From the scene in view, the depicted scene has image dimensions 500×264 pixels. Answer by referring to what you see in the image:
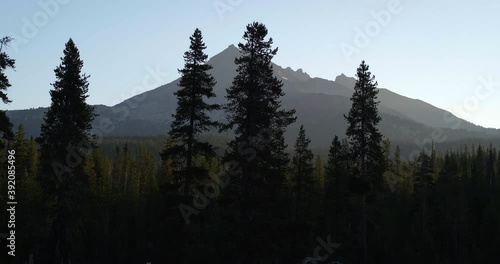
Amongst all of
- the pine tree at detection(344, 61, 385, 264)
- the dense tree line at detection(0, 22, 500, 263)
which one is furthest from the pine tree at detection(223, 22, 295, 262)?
the pine tree at detection(344, 61, 385, 264)

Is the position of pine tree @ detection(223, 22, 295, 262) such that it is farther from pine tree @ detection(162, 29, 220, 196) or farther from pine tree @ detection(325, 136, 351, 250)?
pine tree @ detection(325, 136, 351, 250)

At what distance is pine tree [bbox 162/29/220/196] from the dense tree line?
66 mm

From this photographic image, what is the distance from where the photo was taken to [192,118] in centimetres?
2544

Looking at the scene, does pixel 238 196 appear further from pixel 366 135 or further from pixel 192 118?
pixel 366 135

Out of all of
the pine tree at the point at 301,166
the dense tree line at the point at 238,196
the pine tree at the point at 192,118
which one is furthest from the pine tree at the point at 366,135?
the pine tree at the point at 192,118

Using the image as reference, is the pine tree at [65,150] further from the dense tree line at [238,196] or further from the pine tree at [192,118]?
the pine tree at [192,118]

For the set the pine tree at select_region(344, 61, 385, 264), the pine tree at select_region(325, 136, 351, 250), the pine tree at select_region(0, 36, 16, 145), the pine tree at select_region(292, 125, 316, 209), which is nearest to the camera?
the pine tree at select_region(0, 36, 16, 145)

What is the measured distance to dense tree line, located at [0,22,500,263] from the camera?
2495cm

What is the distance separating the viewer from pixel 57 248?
1011 inches

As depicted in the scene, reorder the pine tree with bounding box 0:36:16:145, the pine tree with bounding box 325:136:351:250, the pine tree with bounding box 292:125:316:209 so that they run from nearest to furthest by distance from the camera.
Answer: the pine tree with bounding box 0:36:16:145
the pine tree with bounding box 292:125:316:209
the pine tree with bounding box 325:136:351:250

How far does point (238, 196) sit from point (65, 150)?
432 inches

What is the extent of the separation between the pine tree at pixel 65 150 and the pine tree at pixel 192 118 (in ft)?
19.4

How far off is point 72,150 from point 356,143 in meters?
21.7

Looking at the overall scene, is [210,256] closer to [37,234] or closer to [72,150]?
[37,234]
